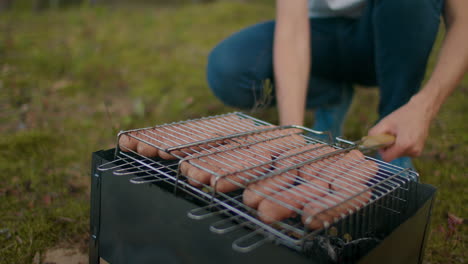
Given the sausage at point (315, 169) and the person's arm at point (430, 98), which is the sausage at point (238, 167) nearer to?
the sausage at point (315, 169)

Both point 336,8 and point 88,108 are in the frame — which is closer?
point 336,8

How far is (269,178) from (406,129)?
0.69 metres

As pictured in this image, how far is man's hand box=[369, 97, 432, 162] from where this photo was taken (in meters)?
1.46

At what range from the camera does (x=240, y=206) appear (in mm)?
1078

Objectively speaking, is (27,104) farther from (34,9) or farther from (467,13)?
(34,9)

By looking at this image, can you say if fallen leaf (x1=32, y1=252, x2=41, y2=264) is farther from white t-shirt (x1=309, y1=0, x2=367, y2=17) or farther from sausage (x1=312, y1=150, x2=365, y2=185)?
white t-shirt (x1=309, y1=0, x2=367, y2=17)

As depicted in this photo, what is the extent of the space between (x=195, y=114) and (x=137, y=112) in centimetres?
45

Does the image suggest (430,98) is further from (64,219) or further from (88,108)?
(88,108)

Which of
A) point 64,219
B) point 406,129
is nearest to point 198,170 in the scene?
point 406,129

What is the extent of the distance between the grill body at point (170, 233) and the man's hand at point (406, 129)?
0.28 metres

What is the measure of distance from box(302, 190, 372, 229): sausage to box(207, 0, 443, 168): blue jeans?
957 millimetres

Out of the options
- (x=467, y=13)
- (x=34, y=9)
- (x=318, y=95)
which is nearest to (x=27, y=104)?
(x=318, y=95)

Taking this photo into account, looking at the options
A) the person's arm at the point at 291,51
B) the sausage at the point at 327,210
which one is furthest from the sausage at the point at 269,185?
the person's arm at the point at 291,51

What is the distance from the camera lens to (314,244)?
961 mm
